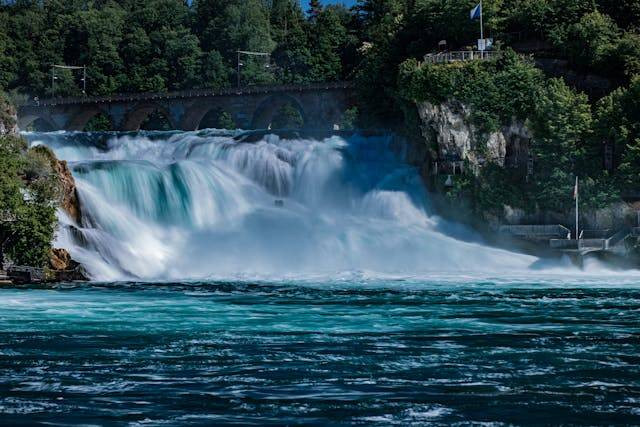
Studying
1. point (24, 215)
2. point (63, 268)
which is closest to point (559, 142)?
point (63, 268)

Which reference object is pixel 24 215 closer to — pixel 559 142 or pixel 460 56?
pixel 460 56

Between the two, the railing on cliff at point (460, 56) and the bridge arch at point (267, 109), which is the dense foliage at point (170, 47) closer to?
the bridge arch at point (267, 109)

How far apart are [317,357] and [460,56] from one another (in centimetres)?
4658

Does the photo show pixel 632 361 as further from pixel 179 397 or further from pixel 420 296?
pixel 420 296

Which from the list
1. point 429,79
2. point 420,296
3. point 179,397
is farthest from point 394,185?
point 179,397

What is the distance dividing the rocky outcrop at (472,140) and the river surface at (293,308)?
12.6ft

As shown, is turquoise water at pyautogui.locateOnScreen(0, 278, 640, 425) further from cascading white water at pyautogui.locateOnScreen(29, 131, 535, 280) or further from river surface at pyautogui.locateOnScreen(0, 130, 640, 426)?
cascading white water at pyautogui.locateOnScreen(29, 131, 535, 280)

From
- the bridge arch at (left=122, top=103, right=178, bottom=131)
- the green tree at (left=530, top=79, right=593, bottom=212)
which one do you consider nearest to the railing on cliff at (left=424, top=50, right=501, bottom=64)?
the green tree at (left=530, top=79, right=593, bottom=212)

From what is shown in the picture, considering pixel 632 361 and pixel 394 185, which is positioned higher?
pixel 394 185

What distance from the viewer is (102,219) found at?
63.2m

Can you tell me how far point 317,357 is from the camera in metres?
33.6

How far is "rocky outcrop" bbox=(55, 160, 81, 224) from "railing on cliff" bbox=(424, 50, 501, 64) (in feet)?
84.7

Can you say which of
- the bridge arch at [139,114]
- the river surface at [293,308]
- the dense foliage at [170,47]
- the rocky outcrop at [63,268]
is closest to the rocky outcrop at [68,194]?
the river surface at [293,308]

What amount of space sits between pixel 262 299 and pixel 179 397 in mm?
21564
